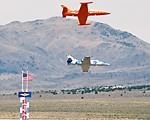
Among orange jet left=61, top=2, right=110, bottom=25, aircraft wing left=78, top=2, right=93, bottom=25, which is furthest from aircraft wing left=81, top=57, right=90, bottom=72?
aircraft wing left=78, top=2, right=93, bottom=25

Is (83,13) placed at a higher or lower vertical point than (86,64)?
higher

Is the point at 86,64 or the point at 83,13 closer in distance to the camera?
the point at 83,13

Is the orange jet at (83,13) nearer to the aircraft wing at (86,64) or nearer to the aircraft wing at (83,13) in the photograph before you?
the aircraft wing at (83,13)

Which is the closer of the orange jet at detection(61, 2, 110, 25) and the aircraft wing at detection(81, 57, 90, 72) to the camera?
the orange jet at detection(61, 2, 110, 25)

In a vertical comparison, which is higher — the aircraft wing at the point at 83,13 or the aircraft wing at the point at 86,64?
the aircraft wing at the point at 83,13

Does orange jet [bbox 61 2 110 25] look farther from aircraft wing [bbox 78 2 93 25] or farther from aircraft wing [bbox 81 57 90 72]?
aircraft wing [bbox 81 57 90 72]

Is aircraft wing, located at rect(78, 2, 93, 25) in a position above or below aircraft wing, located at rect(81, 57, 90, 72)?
above

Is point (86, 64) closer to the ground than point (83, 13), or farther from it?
Result: closer to the ground

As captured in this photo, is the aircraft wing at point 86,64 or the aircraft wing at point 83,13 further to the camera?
the aircraft wing at point 86,64

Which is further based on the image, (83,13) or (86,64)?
(86,64)

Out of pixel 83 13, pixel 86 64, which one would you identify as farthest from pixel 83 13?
pixel 86 64

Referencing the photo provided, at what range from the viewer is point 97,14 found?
130ft

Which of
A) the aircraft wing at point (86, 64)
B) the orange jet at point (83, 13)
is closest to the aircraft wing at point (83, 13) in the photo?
the orange jet at point (83, 13)

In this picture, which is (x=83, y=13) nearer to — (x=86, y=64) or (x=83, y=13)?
(x=83, y=13)
